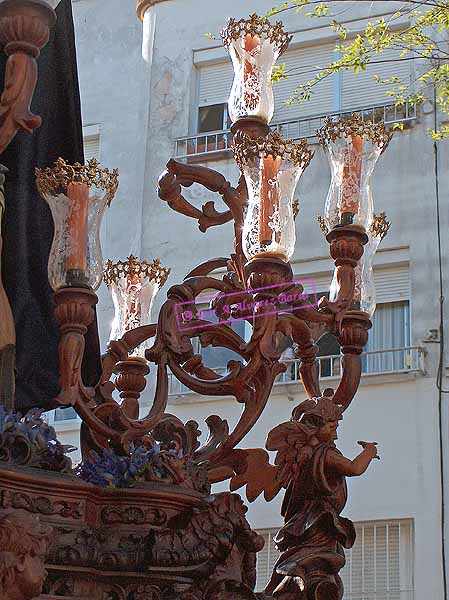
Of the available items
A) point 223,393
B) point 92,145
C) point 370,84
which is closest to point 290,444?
point 223,393

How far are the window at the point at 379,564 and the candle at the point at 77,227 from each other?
7312 millimetres

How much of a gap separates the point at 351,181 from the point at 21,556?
7.56 ft

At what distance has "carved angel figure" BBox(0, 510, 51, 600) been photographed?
4.15 m

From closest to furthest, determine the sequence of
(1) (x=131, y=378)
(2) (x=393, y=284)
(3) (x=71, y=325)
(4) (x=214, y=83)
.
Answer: (3) (x=71, y=325) < (1) (x=131, y=378) < (2) (x=393, y=284) < (4) (x=214, y=83)

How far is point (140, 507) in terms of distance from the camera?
485cm

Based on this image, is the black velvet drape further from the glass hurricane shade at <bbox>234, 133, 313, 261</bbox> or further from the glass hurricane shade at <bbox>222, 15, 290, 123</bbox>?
the glass hurricane shade at <bbox>234, 133, 313, 261</bbox>

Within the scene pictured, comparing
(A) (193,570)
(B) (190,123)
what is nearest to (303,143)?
(A) (193,570)

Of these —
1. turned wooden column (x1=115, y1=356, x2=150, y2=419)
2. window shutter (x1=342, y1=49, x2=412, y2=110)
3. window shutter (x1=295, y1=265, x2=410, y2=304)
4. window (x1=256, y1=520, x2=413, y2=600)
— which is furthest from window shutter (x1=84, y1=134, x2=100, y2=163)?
turned wooden column (x1=115, y1=356, x2=150, y2=419)

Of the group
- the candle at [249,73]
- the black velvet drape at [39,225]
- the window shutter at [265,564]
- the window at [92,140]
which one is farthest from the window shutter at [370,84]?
the black velvet drape at [39,225]

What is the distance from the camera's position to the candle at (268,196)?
17.6 feet

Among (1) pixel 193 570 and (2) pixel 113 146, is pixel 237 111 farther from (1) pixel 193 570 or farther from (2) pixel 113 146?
(2) pixel 113 146

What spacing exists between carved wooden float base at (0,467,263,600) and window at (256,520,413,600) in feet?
22.8

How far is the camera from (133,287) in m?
6.73

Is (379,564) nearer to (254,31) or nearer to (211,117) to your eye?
(211,117)
